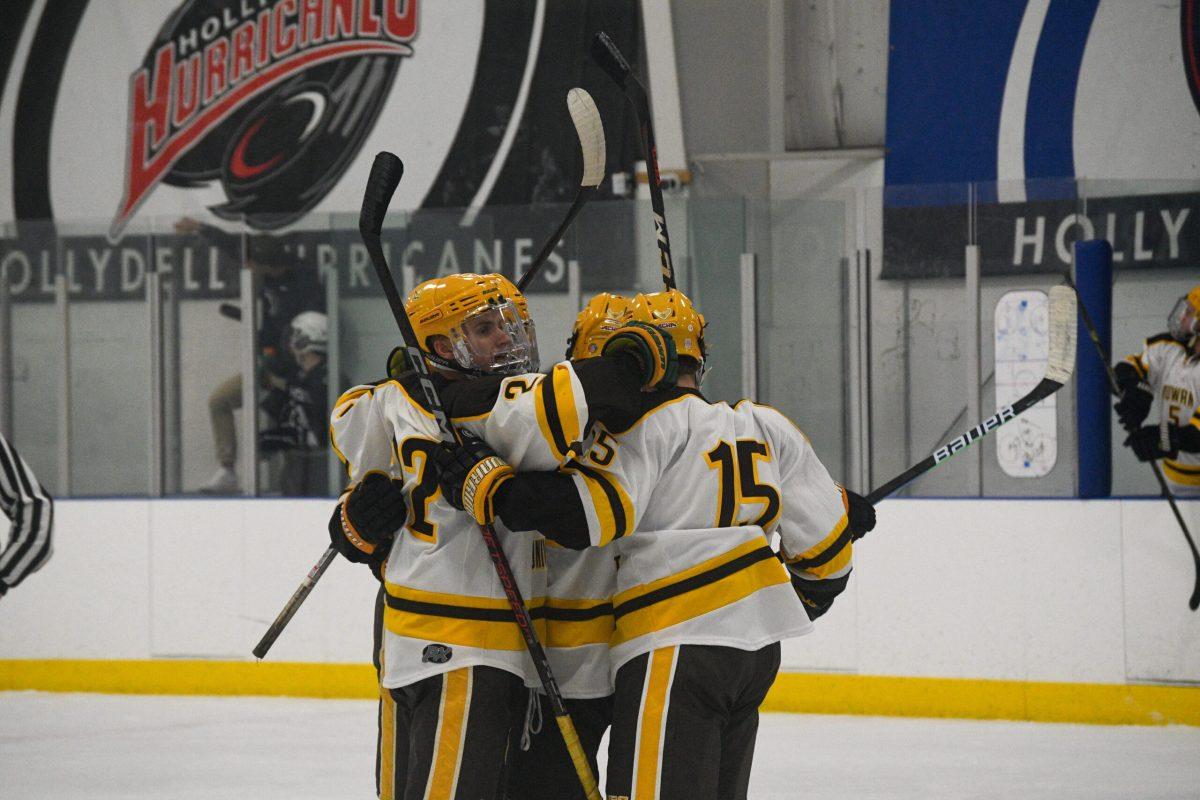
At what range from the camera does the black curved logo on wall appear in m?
6.38

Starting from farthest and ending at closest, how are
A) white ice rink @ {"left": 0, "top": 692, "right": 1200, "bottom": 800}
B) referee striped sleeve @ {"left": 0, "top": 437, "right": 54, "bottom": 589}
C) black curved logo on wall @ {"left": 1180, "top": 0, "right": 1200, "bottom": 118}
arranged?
black curved logo on wall @ {"left": 1180, "top": 0, "right": 1200, "bottom": 118}
white ice rink @ {"left": 0, "top": 692, "right": 1200, "bottom": 800}
referee striped sleeve @ {"left": 0, "top": 437, "right": 54, "bottom": 589}

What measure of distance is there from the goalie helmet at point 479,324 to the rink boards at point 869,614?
290 centimetres

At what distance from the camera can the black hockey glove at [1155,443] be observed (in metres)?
4.85

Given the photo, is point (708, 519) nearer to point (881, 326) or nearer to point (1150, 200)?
point (881, 326)

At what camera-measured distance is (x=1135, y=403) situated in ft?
16.1

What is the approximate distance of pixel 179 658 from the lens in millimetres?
5512

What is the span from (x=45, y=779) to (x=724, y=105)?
4.41 m

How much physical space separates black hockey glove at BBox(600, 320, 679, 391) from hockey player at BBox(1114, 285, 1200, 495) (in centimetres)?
322

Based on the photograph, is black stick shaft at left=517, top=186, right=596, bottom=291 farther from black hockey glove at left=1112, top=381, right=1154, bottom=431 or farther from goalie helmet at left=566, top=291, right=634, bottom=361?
black hockey glove at left=1112, top=381, right=1154, bottom=431

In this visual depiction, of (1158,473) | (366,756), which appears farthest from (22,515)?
(1158,473)

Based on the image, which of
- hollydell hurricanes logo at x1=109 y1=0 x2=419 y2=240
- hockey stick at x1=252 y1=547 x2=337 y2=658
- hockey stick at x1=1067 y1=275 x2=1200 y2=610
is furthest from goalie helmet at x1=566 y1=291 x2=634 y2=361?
hollydell hurricanes logo at x1=109 y1=0 x2=419 y2=240

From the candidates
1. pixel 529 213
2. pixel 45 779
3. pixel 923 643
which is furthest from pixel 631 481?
pixel 529 213

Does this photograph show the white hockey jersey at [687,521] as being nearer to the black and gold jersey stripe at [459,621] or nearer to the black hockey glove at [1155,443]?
the black and gold jersey stripe at [459,621]

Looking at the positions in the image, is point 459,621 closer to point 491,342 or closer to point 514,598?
point 514,598
